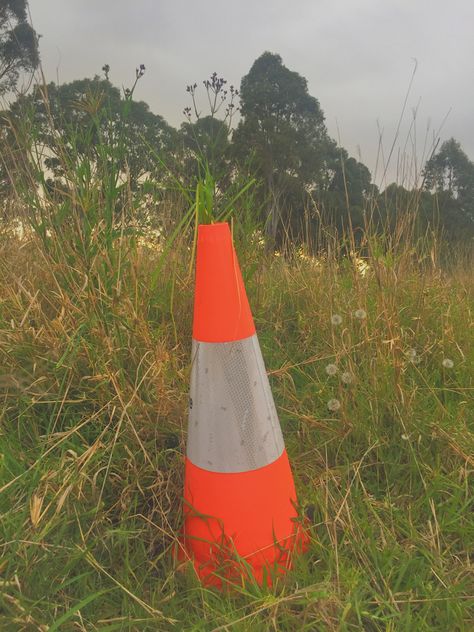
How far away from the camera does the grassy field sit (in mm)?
1241

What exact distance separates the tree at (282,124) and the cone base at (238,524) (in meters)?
18.7

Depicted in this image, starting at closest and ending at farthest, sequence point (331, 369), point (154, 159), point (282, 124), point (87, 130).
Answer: point (331, 369), point (87, 130), point (154, 159), point (282, 124)

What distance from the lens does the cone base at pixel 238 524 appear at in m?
1.42

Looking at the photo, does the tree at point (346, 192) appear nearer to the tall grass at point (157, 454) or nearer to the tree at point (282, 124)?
the tall grass at point (157, 454)

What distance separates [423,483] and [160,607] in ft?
3.50

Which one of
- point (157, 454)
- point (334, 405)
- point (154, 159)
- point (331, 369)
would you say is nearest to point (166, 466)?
point (157, 454)

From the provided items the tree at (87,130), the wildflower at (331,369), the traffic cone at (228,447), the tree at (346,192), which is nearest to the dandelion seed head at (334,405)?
the wildflower at (331,369)

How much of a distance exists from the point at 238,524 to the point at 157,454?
41 cm

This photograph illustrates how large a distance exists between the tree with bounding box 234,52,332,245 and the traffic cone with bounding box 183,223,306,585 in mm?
18472

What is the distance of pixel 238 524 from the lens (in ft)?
4.81

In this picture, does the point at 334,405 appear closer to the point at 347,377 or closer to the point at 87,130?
the point at 347,377

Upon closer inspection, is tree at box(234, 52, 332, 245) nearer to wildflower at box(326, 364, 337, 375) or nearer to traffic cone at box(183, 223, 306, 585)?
wildflower at box(326, 364, 337, 375)

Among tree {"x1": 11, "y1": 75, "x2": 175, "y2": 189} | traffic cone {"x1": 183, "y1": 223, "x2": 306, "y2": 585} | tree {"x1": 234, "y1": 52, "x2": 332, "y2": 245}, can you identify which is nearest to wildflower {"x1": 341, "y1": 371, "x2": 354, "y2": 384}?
traffic cone {"x1": 183, "y1": 223, "x2": 306, "y2": 585}

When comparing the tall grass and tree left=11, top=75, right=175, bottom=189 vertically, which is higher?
tree left=11, top=75, right=175, bottom=189
